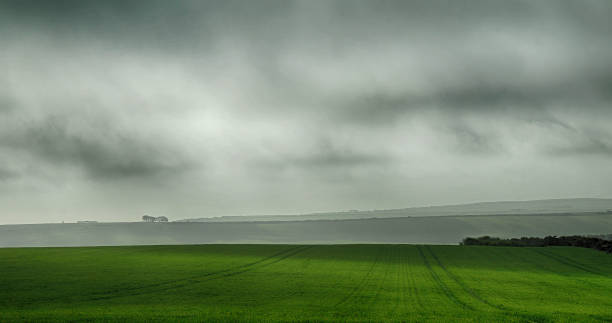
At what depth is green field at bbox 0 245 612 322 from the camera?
21250mm

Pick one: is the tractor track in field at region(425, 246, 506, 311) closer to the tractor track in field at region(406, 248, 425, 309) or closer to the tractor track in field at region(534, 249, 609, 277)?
the tractor track in field at region(406, 248, 425, 309)

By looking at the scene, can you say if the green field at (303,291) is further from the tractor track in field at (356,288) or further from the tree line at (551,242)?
the tree line at (551,242)

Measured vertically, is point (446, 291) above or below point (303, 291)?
below

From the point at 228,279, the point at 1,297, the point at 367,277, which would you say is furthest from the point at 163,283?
the point at 367,277

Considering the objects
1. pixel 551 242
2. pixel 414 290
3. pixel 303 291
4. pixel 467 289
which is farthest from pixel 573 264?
pixel 551 242

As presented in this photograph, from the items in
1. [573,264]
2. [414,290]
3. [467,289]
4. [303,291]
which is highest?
[303,291]

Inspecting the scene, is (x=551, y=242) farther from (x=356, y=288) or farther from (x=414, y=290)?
(x=356, y=288)

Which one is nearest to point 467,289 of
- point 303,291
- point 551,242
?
point 303,291

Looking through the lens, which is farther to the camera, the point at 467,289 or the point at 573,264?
the point at 573,264

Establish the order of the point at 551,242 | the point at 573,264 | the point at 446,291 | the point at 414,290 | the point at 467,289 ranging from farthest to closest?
the point at 551,242, the point at 573,264, the point at 467,289, the point at 414,290, the point at 446,291

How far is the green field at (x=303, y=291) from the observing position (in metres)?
21.2

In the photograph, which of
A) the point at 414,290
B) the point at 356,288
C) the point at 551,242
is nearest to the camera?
the point at 414,290

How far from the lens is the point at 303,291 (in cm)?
2909

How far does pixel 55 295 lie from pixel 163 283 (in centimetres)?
785
